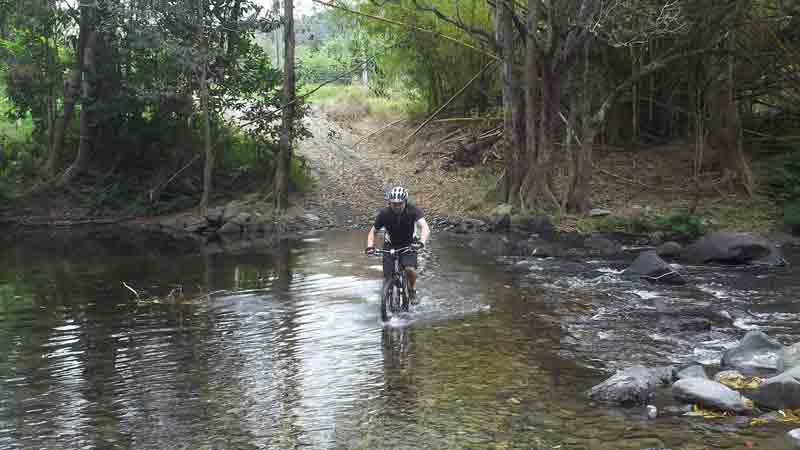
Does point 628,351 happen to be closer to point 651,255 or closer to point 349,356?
point 349,356

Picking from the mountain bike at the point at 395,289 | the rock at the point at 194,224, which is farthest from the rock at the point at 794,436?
the rock at the point at 194,224

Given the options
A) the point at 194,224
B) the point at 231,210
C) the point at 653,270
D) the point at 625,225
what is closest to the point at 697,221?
the point at 625,225

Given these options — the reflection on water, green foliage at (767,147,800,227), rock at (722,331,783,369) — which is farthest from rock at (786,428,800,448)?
green foliage at (767,147,800,227)

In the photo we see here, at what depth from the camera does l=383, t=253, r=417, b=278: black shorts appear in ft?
40.9

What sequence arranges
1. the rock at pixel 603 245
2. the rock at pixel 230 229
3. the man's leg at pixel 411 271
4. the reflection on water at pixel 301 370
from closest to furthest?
the reflection on water at pixel 301 370
the man's leg at pixel 411 271
the rock at pixel 603 245
the rock at pixel 230 229

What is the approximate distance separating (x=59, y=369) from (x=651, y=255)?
35.1ft

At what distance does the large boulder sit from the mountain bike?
24.9 feet

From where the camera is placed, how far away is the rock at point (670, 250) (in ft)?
60.1

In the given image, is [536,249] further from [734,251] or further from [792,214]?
[792,214]

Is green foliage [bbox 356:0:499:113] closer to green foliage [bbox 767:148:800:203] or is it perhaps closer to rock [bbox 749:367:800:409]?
green foliage [bbox 767:148:800:203]

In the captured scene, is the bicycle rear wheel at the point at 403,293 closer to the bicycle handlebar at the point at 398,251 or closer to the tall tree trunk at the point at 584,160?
the bicycle handlebar at the point at 398,251

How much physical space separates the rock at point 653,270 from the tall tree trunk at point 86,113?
62.2 feet

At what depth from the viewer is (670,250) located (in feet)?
60.4

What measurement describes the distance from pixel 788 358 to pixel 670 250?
919 cm
